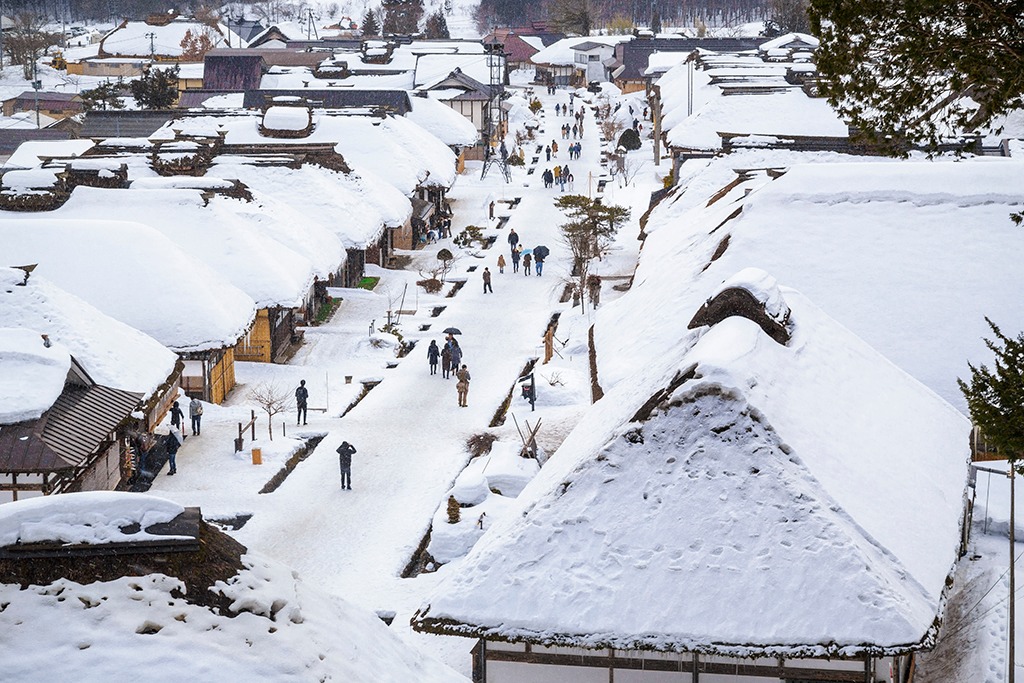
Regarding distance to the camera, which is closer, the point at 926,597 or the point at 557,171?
the point at 926,597

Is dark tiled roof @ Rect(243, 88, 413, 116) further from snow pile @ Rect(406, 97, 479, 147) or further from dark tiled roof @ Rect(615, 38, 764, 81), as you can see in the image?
dark tiled roof @ Rect(615, 38, 764, 81)

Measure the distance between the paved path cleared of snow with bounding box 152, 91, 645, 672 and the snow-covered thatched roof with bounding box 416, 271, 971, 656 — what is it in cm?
335

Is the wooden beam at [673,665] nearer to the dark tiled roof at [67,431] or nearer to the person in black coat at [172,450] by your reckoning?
the dark tiled roof at [67,431]

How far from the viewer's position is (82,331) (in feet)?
77.7

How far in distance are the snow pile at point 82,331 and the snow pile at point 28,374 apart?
165cm

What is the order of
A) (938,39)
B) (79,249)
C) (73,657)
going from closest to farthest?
(73,657) < (938,39) < (79,249)

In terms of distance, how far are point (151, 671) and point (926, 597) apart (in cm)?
808

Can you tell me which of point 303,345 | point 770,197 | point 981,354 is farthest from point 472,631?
point 303,345

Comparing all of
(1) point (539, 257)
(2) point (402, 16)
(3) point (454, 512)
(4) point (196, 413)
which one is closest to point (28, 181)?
(4) point (196, 413)

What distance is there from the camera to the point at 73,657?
711 cm

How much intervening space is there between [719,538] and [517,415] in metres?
14.5

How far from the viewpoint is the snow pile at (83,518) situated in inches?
299

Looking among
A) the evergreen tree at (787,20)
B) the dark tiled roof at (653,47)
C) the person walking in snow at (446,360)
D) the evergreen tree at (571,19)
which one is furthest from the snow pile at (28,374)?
the evergreen tree at (571,19)

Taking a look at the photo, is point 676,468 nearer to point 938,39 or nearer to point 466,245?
point 938,39
